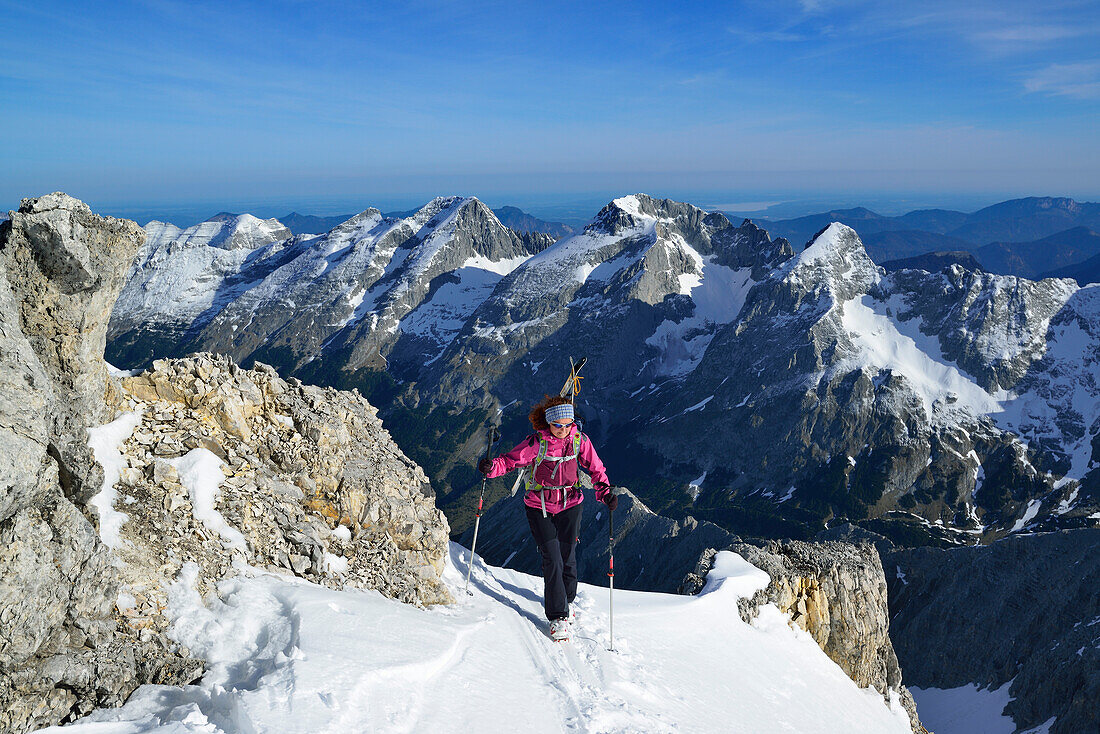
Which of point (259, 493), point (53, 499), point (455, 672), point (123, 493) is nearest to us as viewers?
point (53, 499)

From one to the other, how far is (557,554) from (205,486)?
737 cm

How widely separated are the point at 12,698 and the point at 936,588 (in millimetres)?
95861

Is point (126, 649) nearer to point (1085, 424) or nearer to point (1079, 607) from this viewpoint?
point (1079, 607)

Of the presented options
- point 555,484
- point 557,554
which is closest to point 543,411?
point 555,484

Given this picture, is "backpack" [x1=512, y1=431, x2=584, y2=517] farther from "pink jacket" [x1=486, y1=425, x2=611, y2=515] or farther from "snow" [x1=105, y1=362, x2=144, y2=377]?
"snow" [x1=105, y1=362, x2=144, y2=377]

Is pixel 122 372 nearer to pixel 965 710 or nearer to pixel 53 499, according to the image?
pixel 53 499

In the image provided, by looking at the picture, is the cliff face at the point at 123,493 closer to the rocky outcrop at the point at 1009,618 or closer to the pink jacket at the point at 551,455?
the pink jacket at the point at 551,455

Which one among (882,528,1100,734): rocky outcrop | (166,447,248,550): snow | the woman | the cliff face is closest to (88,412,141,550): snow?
the cliff face

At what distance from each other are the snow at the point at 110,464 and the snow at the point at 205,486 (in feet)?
3.09

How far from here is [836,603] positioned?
989 inches

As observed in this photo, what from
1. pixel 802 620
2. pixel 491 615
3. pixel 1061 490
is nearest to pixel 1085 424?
pixel 1061 490

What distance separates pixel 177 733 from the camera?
23.1 ft

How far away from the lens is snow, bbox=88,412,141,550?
992 cm

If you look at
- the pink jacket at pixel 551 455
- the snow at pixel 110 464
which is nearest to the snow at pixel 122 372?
the snow at pixel 110 464
